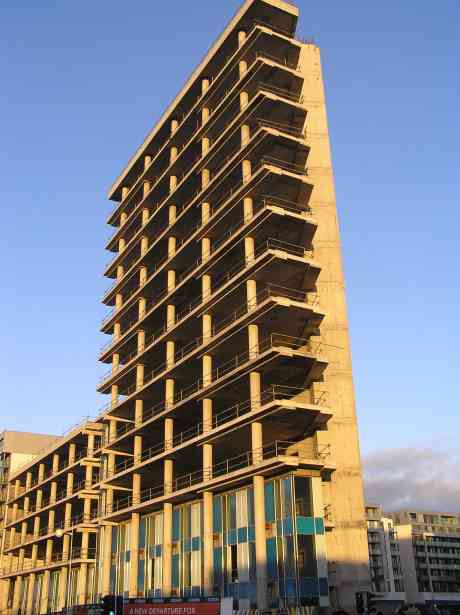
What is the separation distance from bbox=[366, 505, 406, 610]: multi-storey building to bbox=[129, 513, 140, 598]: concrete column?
106m

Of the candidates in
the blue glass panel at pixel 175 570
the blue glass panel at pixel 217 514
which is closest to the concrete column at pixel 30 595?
the blue glass panel at pixel 175 570

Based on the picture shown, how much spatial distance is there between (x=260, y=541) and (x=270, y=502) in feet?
8.14

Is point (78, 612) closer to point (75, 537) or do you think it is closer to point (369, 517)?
point (75, 537)

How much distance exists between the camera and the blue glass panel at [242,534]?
45.1 metres

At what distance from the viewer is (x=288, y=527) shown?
41344 mm

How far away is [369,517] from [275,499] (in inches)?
4874

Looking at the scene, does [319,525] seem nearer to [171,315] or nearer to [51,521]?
[171,315]

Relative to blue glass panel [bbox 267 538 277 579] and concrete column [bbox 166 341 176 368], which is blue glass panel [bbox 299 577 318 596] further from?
concrete column [bbox 166 341 176 368]

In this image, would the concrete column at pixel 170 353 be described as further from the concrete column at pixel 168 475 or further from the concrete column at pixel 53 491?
the concrete column at pixel 53 491

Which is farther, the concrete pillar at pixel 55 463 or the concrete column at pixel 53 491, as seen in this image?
the concrete pillar at pixel 55 463

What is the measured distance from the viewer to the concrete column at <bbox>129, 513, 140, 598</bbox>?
186 ft

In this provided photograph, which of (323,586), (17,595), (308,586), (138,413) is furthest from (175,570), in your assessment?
(17,595)

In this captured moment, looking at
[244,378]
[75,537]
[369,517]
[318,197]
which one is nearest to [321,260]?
[318,197]

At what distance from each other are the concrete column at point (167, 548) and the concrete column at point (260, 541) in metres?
12.3
